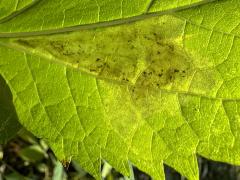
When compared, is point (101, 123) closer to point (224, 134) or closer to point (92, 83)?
point (92, 83)

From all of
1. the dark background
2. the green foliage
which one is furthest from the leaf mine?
the dark background

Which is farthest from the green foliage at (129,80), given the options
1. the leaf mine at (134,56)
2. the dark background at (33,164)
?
the dark background at (33,164)

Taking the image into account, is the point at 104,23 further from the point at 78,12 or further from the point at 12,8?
the point at 12,8

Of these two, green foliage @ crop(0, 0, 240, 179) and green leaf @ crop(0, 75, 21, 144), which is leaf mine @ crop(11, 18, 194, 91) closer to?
green foliage @ crop(0, 0, 240, 179)

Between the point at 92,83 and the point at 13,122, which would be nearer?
the point at 92,83

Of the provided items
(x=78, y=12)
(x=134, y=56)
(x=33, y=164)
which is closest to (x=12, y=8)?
(x=78, y=12)

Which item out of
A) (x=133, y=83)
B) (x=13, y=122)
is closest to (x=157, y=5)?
(x=133, y=83)

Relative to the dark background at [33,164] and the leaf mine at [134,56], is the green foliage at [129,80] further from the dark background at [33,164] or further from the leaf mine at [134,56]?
the dark background at [33,164]
